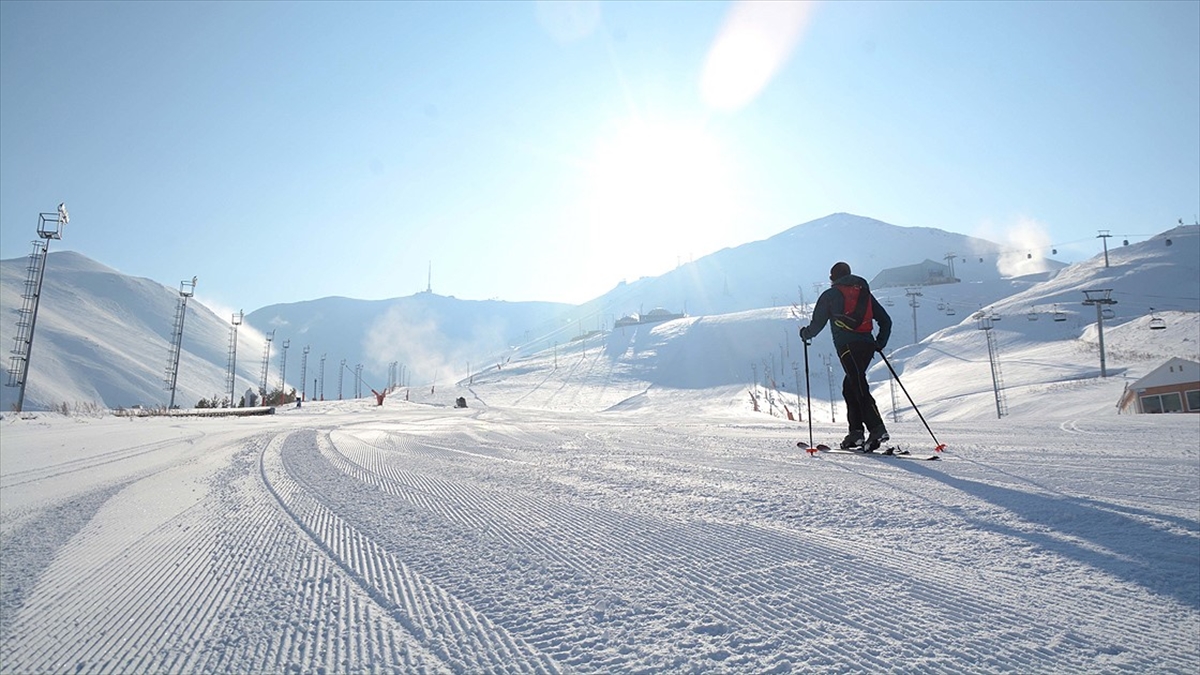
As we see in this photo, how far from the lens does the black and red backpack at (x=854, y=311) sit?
574cm

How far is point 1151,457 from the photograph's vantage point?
151 inches

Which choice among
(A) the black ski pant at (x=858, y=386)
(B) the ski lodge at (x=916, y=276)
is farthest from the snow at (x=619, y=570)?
(B) the ski lodge at (x=916, y=276)

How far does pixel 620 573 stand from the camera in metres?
1.74

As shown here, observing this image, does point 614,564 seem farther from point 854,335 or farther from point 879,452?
point 854,335

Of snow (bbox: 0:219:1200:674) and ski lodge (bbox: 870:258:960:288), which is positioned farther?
ski lodge (bbox: 870:258:960:288)

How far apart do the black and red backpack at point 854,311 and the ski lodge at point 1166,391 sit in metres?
32.7

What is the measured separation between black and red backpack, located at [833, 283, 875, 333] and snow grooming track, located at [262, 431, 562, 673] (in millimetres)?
4920

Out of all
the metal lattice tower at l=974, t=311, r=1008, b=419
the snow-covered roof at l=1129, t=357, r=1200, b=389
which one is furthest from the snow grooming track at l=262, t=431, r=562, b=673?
the snow-covered roof at l=1129, t=357, r=1200, b=389

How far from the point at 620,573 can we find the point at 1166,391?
40.4 m

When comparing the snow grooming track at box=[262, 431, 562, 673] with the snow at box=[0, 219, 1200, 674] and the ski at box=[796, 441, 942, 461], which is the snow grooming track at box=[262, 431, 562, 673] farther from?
the ski at box=[796, 441, 942, 461]

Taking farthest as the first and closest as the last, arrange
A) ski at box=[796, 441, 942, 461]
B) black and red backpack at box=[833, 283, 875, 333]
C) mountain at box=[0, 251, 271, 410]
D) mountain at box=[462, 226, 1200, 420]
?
1. mountain at box=[0, 251, 271, 410]
2. mountain at box=[462, 226, 1200, 420]
3. black and red backpack at box=[833, 283, 875, 333]
4. ski at box=[796, 441, 942, 461]

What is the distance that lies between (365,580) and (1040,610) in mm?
1804

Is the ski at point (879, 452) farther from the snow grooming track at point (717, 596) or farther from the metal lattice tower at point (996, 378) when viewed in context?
the metal lattice tower at point (996, 378)

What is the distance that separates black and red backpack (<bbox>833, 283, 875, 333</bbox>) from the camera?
5.74 meters
